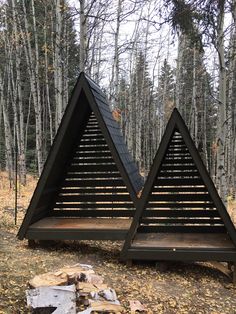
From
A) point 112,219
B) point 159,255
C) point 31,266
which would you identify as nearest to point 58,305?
point 31,266

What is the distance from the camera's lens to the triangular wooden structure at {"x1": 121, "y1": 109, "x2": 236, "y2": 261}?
5.58 m

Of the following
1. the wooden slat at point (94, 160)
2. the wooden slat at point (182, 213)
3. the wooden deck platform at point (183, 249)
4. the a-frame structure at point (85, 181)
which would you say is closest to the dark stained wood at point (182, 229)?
the wooden slat at point (182, 213)

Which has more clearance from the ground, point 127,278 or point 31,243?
point 31,243

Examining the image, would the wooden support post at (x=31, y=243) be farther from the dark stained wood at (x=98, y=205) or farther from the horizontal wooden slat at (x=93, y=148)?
the horizontal wooden slat at (x=93, y=148)

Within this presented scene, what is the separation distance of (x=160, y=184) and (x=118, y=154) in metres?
0.99

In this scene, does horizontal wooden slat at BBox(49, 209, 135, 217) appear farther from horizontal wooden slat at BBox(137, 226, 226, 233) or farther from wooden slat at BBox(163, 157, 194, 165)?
wooden slat at BBox(163, 157, 194, 165)

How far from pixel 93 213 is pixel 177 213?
5.62 ft

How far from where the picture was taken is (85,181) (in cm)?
731

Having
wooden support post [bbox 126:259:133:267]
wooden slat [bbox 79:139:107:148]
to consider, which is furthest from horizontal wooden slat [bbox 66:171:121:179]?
wooden support post [bbox 126:259:133:267]

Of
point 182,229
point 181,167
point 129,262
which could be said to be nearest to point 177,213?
point 182,229

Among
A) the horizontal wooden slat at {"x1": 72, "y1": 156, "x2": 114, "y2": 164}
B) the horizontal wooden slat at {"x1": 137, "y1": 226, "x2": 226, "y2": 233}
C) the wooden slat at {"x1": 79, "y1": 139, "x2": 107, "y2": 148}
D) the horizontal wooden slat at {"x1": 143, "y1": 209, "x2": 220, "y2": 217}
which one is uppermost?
the wooden slat at {"x1": 79, "y1": 139, "x2": 107, "y2": 148}

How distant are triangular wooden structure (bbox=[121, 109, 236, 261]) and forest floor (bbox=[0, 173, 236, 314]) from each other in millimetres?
351

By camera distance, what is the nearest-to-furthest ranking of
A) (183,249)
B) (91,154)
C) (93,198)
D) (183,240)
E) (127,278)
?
(127,278)
(183,249)
(183,240)
(93,198)
(91,154)

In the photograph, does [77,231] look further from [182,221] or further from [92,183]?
[182,221]
